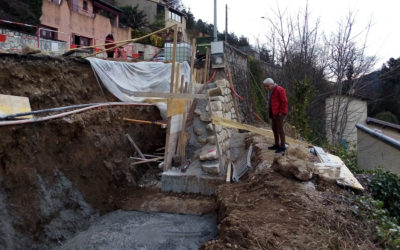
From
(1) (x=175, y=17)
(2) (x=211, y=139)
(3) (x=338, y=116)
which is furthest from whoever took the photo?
(1) (x=175, y=17)

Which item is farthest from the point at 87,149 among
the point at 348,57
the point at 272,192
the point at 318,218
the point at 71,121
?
the point at 348,57

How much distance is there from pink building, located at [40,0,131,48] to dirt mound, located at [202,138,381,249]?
15.1 meters

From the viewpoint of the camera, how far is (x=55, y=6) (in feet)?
63.4

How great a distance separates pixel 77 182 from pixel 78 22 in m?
18.4

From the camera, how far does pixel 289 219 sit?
3.93 m

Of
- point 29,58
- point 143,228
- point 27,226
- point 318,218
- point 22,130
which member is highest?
point 29,58

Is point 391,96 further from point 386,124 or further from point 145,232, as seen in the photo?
point 145,232

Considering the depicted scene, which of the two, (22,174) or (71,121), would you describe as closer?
(22,174)

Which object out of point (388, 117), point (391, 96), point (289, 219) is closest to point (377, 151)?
point (289, 219)

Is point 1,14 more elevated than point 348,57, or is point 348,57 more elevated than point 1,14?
point 1,14

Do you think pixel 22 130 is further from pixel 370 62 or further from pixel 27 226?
pixel 370 62

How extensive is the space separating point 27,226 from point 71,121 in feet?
6.93

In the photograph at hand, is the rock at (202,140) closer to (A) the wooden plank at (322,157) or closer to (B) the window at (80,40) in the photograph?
(A) the wooden plank at (322,157)

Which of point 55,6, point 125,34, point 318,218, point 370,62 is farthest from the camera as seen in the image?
point 125,34
